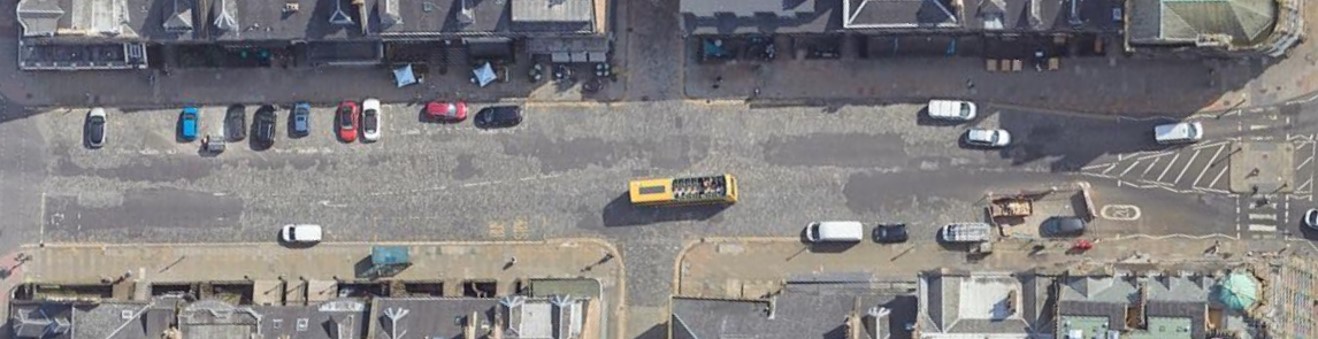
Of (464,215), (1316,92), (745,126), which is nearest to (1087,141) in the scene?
(1316,92)

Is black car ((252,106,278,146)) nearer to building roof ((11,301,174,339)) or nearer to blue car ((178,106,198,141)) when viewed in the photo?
blue car ((178,106,198,141))

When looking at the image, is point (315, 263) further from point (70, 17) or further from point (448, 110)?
point (70, 17)

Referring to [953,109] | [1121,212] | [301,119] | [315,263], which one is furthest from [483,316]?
[1121,212]

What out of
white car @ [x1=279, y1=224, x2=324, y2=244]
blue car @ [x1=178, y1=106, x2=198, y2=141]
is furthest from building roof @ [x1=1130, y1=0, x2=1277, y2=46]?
blue car @ [x1=178, y1=106, x2=198, y2=141]

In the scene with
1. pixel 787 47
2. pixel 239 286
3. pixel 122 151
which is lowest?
pixel 239 286

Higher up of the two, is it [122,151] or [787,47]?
[787,47]

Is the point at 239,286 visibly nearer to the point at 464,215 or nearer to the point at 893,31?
the point at 464,215
